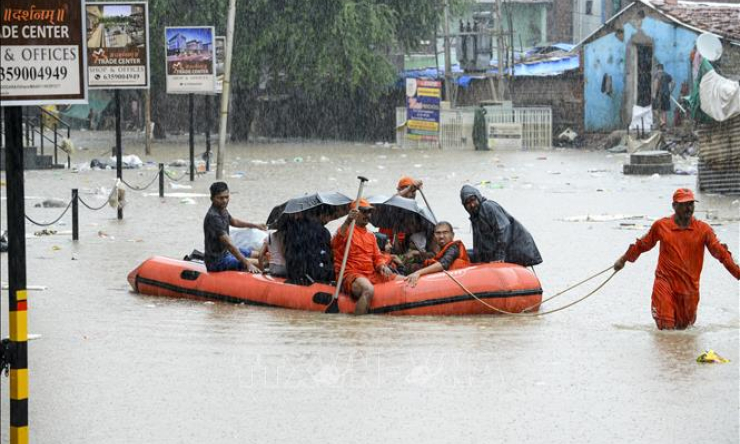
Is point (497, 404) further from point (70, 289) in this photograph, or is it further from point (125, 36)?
point (125, 36)

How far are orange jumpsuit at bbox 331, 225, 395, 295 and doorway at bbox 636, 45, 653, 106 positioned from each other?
109ft

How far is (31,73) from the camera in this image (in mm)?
5512

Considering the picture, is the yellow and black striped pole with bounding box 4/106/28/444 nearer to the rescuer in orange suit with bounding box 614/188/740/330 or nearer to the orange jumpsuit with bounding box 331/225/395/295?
the orange jumpsuit with bounding box 331/225/395/295

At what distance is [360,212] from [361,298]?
752 millimetres

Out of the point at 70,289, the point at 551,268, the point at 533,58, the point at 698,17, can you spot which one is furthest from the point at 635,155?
the point at 533,58

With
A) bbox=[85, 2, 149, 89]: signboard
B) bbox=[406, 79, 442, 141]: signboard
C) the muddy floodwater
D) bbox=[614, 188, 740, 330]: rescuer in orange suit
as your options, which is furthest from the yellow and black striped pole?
bbox=[406, 79, 442, 141]: signboard

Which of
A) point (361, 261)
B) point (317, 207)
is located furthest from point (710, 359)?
point (317, 207)

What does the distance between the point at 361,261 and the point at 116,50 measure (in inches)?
400

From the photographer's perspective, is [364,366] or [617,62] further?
[617,62]

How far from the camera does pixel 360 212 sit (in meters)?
11.4

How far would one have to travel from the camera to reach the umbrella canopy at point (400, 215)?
12312 mm

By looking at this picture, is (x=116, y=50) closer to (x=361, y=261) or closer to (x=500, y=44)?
(x=361, y=261)

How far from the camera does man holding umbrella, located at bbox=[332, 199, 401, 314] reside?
11422 mm

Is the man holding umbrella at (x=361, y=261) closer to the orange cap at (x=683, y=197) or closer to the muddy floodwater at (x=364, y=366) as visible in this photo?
the muddy floodwater at (x=364, y=366)
